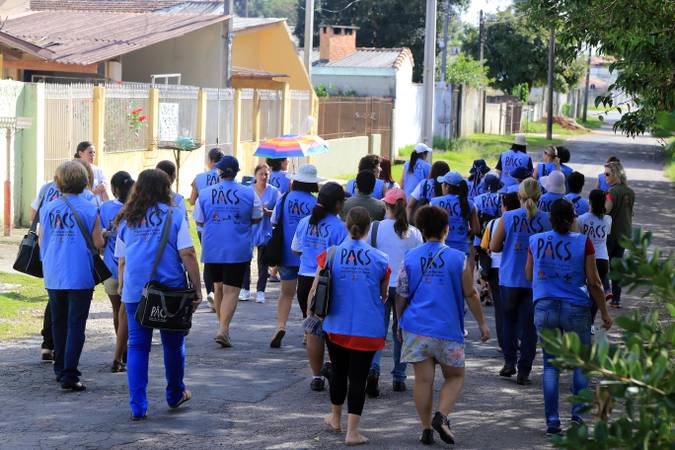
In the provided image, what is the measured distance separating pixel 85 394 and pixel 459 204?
160 inches

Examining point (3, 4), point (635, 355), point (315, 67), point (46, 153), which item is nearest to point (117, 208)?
point (635, 355)

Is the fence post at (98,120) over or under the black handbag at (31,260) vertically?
over

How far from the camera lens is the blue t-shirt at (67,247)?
8.19 metres

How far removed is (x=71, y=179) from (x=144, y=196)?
91cm

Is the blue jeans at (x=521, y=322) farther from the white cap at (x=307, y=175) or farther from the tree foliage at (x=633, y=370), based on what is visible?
the tree foliage at (x=633, y=370)

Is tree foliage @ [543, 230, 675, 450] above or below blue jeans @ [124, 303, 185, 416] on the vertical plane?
above

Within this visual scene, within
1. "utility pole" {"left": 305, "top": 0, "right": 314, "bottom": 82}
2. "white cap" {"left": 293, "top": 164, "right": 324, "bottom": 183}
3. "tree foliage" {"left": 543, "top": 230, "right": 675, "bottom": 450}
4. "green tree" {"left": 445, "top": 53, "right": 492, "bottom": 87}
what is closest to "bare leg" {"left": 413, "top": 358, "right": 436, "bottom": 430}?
"white cap" {"left": 293, "top": 164, "right": 324, "bottom": 183}

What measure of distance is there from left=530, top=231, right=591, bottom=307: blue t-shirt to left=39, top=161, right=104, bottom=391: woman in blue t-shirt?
3.24 m

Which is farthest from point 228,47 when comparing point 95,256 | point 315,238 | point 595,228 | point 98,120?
point 95,256

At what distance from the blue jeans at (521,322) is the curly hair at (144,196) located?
123 inches

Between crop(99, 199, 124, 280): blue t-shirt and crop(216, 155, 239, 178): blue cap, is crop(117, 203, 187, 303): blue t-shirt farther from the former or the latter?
crop(216, 155, 239, 178): blue cap

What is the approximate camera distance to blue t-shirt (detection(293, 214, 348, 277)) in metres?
8.75

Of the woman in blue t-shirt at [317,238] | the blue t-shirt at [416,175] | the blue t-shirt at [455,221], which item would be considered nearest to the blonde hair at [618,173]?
the blue t-shirt at [416,175]

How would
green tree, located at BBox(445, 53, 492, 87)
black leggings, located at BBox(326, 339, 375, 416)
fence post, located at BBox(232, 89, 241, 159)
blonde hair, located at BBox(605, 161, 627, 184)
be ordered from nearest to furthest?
black leggings, located at BBox(326, 339, 375, 416) → blonde hair, located at BBox(605, 161, 627, 184) → fence post, located at BBox(232, 89, 241, 159) → green tree, located at BBox(445, 53, 492, 87)
